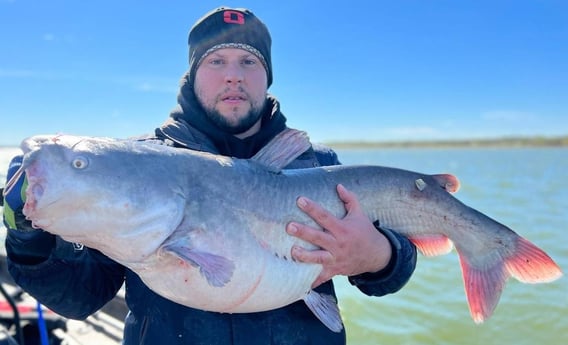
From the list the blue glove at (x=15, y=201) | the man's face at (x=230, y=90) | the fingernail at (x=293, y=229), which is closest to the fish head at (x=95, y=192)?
the blue glove at (x=15, y=201)

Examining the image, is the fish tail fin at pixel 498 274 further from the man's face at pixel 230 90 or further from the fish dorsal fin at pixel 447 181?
the man's face at pixel 230 90

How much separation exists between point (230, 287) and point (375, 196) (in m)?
0.97

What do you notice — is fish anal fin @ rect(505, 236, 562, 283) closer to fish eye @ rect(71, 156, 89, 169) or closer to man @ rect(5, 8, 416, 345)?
man @ rect(5, 8, 416, 345)

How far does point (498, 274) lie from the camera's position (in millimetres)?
2695

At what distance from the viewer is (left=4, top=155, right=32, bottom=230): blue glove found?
1.83 metres

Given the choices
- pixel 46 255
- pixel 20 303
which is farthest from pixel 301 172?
pixel 20 303

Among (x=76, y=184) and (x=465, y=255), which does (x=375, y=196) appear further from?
(x=76, y=184)

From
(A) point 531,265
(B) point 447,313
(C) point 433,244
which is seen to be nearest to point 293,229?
(C) point 433,244

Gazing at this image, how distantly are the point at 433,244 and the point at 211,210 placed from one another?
140 cm

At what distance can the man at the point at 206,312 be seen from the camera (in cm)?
213

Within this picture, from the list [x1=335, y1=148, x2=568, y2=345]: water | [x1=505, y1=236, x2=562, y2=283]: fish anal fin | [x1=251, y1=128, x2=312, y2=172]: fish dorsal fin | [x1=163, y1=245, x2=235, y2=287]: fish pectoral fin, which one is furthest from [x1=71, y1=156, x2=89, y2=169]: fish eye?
[x1=335, y1=148, x2=568, y2=345]: water

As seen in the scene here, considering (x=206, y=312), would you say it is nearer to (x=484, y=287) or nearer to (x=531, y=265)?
(x=484, y=287)

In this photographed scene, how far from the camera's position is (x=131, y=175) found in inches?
76.5

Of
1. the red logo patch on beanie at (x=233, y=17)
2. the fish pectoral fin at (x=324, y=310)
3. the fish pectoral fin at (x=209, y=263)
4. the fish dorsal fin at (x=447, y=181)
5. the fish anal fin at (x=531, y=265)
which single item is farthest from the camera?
the red logo patch on beanie at (x=233, y=17)
